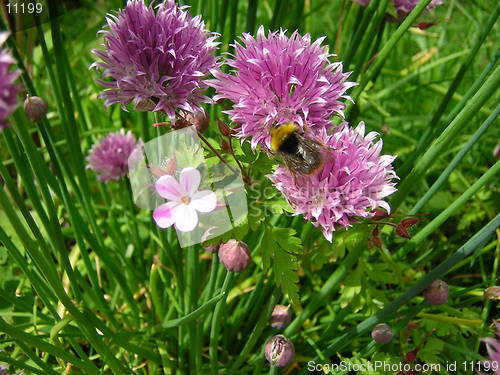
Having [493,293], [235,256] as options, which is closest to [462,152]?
[493,293]

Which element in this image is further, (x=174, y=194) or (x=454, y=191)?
(x=454, y=191)

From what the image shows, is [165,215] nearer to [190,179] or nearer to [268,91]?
[190,179]

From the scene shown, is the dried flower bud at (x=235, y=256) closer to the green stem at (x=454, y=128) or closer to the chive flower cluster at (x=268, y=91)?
the chive flower cluster at (x=268, y=91)

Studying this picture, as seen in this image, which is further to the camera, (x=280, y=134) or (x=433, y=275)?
(x=433, y=275)

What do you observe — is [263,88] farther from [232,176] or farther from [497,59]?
[497,59]

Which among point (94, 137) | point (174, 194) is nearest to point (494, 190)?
point (174, 194)

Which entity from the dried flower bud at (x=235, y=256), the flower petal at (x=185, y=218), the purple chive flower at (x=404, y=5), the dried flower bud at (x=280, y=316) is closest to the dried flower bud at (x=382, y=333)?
the dried flower bud at (x=280, y=316)

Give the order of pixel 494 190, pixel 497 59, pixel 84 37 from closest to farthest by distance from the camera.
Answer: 1. pixel 497 59
2. pixel 494 190
3. pixel 84 37
